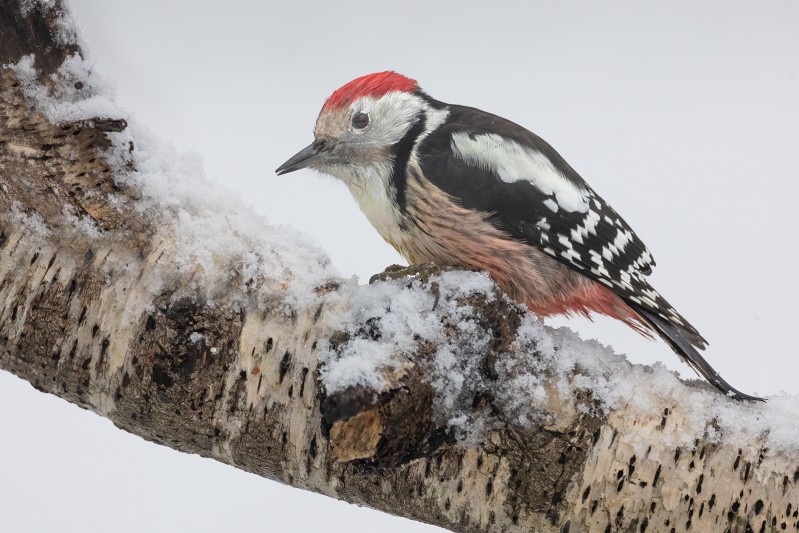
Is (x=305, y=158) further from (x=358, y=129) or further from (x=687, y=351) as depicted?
(x=687, y=351)

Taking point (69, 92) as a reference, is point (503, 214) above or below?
above

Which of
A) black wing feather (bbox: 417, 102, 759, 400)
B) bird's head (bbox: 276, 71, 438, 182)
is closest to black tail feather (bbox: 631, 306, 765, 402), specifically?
black wing feather (bbox: 417, 102, 759, 400)

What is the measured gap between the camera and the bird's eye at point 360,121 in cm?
207

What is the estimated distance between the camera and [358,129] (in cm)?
207

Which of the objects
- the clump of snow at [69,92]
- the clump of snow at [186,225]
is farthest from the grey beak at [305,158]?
the clump of snow at [69,92]

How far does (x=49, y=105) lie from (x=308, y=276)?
0.63 meters

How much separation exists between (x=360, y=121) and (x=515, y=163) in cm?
47

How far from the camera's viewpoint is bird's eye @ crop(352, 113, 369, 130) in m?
2.07

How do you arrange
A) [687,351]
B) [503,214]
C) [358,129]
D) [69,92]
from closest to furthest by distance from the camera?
[69,92] < [687,351] < [503,214] < [358,129]

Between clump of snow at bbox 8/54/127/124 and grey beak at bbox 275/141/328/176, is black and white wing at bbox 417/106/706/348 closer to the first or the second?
grey beak at bbox 275/141/328/176

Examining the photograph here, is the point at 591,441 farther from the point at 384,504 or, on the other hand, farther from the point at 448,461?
the point at 384,504

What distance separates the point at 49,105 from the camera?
1.47m

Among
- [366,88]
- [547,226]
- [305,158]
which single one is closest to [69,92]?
[305,158]

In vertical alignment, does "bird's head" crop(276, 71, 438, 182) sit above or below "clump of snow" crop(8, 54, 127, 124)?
above
